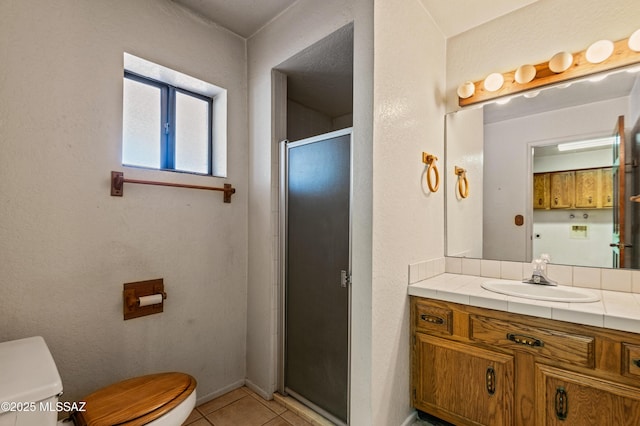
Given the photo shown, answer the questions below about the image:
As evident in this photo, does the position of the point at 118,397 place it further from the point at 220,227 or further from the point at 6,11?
the point at 6,11

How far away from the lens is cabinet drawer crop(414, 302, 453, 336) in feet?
5.15

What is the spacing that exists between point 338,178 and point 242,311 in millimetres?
1252

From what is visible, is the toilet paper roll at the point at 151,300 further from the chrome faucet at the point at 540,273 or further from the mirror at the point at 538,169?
the chrome faucet at the point at 540,273

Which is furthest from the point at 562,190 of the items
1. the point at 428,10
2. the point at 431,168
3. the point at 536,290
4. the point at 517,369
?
the point at 428,10

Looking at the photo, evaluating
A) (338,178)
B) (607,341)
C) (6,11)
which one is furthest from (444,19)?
(6,11)

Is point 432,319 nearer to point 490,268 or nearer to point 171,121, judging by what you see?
point 490,268

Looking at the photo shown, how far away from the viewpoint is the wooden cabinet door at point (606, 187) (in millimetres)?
1571

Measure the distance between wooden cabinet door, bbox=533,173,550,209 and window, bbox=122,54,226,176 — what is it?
2.04 m

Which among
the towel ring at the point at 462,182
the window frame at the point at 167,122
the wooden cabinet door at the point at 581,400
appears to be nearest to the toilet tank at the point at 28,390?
the window frame at the point at 167,122

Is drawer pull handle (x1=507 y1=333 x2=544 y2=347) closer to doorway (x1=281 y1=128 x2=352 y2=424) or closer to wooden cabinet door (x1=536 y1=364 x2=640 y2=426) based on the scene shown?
wooden cabinet door (x1=536 y1=364 x2=640 y2=426)

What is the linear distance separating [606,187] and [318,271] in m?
1.66

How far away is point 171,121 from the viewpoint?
6.46 ft

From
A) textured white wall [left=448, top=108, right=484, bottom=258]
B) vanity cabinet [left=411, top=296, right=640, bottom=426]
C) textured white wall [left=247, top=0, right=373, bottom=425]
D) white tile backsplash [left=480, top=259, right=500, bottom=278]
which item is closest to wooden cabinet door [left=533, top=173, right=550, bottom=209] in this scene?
textured white wall [left=448, top=108, right=484, bottom=258]

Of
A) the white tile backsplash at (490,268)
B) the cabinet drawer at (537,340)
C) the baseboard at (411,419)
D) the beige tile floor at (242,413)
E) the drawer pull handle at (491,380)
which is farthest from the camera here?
the white tile backsplash at (490,268)
